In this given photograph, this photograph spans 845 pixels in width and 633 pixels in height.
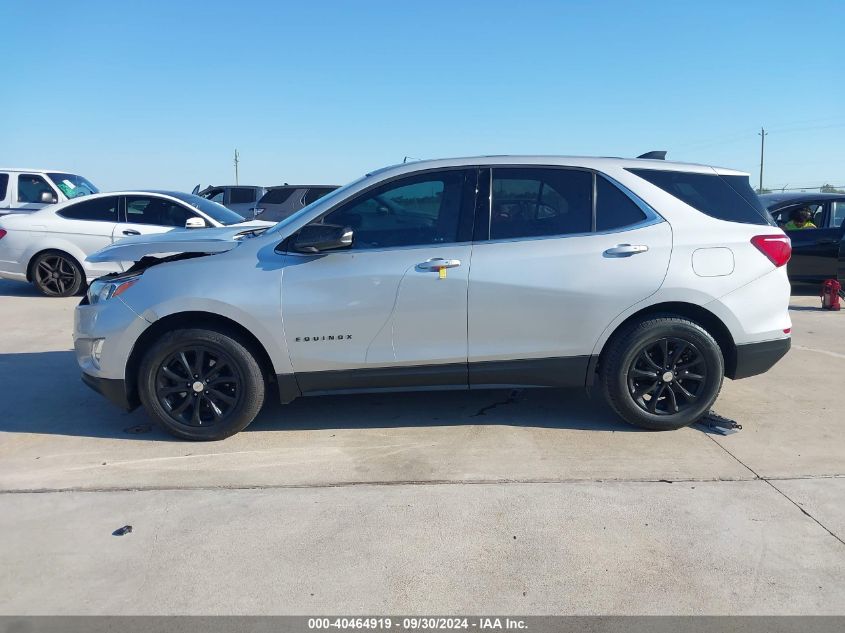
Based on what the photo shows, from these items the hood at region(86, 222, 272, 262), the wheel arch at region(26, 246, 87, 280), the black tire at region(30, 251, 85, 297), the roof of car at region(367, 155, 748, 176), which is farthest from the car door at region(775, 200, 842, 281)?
the black tire at region(30, 251, 85, 297)

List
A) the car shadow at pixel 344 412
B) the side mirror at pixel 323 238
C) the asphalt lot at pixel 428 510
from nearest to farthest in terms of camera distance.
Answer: the asphalt lot at pixel 428 510 < the side mirror at pixel 323 238 < the car shadow at pixel 344 412

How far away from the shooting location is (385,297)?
180 inches

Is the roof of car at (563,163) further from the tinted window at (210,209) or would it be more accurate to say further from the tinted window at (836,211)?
the tinted window at (836,211)

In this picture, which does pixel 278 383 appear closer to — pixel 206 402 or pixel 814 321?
pixel 206 402

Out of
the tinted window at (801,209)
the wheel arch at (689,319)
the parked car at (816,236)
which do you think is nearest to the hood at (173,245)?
the wheel arch at (689,319)

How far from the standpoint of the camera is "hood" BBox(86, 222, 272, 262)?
16.0ft

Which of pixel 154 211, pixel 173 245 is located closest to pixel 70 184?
pixel 154 211

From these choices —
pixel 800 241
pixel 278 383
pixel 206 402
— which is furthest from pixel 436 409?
pixel 800 241

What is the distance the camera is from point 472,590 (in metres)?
3.07

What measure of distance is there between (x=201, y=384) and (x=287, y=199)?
11735 mm

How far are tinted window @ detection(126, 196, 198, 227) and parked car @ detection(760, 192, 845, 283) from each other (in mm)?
8793

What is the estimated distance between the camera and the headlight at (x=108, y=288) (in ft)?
15.5
